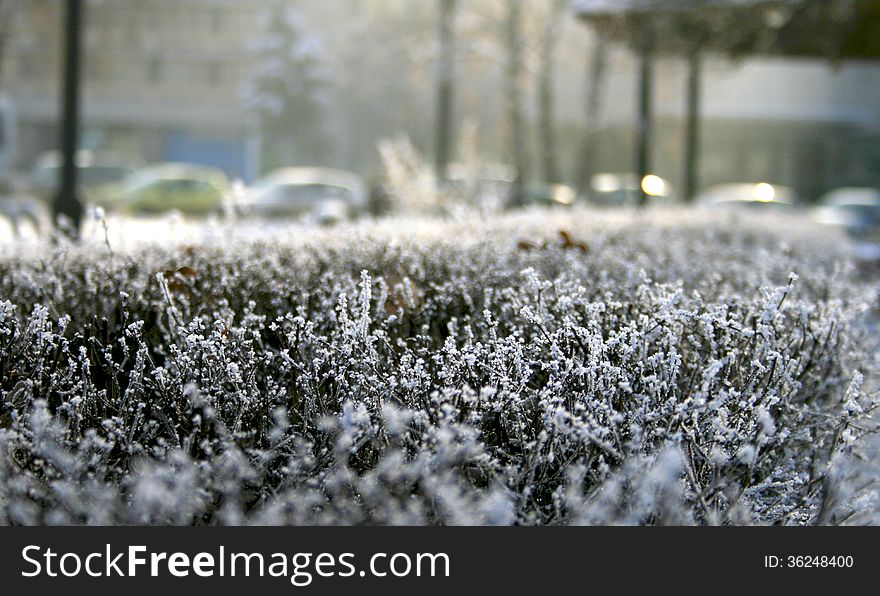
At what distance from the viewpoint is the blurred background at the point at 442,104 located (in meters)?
14.3

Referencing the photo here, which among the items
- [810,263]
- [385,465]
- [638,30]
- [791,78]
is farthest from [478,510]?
[791,78]

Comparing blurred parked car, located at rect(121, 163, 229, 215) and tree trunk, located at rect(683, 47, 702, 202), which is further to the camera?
blurred parked car, located at rect(121, 163, 229, 215)

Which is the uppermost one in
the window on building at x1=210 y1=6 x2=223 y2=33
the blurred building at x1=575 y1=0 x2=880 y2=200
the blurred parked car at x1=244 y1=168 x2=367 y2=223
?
the window on building at x1=210 y1=6 x2=223 y2=33

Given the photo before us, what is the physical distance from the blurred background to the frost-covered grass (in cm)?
817

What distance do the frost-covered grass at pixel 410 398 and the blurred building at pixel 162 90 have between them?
57.5 metres

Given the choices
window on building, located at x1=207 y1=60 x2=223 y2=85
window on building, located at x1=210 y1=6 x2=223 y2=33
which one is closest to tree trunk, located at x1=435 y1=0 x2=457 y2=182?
window on building, located at x1=207 y1=60 x2=223 y2=85

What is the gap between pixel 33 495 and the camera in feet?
11.7

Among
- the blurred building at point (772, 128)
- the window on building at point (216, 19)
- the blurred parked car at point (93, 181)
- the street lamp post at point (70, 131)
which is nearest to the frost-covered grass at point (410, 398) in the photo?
the street lamp post at point (70, 131)

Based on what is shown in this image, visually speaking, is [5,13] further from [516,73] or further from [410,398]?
[410,398]

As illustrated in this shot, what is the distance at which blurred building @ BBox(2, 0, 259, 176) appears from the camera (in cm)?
6116

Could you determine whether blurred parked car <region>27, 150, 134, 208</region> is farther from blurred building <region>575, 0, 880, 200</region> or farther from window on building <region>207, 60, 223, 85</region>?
window on building <region>207, 60, 223, 85</region>

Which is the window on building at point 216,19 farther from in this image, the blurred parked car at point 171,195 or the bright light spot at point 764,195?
the bright light spot at point 764,195
